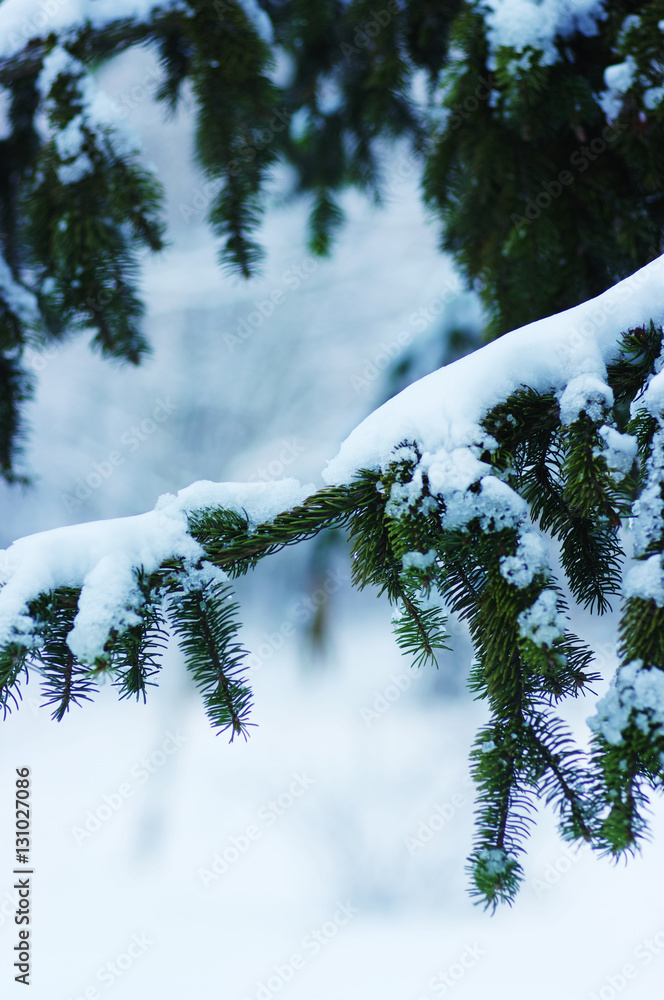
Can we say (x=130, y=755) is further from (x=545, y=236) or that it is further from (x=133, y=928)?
(x=545, y=236)

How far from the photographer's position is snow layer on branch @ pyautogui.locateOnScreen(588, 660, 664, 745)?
0.56 meters

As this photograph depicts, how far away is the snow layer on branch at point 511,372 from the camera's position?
28.9 inches

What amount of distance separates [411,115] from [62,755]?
490cm

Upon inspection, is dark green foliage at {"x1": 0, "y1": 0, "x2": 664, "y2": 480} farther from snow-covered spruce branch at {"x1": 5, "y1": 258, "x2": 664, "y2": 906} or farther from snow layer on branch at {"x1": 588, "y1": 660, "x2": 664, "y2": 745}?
snow layer on branch at {"x1": 588, "y1": 660, "x2": 664, "y2": 745}

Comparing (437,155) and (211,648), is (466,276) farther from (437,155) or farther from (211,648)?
(211,648)

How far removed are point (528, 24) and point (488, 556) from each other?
3.78 feet

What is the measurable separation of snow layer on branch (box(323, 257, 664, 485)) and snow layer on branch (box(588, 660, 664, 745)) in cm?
30

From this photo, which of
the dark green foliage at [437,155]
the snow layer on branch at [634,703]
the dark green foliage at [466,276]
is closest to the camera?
the snow layer on branch at [634,703]

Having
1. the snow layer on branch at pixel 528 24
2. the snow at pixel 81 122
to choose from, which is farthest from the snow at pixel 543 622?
the snow at pixel 81 122

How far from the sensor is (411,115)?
69.3 inches

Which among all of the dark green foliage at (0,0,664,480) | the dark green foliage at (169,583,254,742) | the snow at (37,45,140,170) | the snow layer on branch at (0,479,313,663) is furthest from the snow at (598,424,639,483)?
the snow at (37,45,140,170)

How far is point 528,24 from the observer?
1.20 meters

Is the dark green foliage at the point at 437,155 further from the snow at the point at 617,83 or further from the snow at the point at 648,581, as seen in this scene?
the snow at the point at 648,581

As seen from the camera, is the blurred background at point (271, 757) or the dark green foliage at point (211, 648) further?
the blurred background at point (271, 757)
